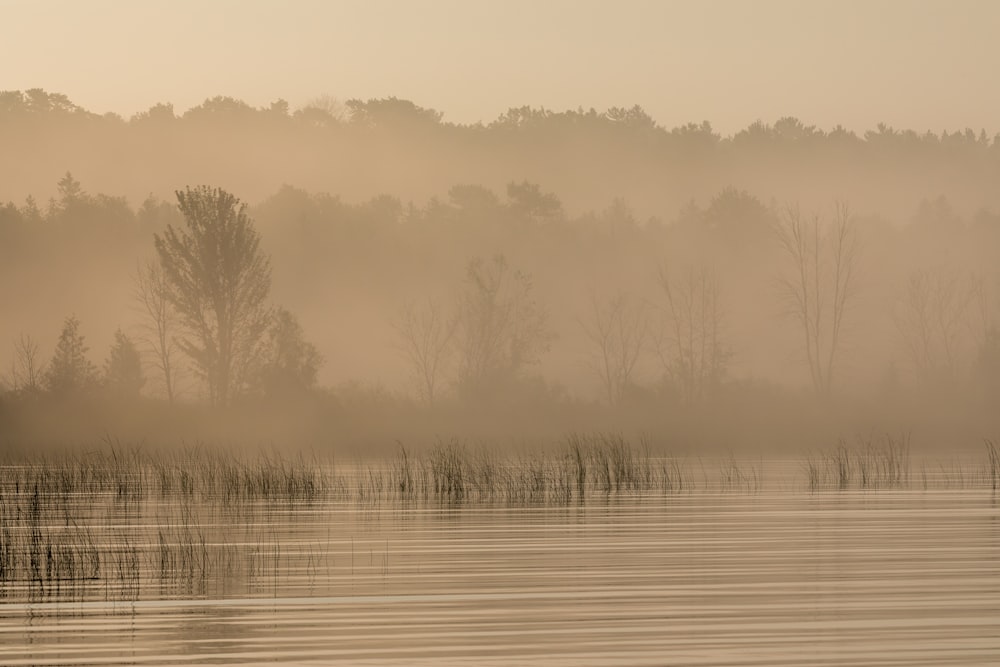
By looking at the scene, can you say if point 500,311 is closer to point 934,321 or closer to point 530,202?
point 530,202

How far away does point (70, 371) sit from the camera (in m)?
85.2

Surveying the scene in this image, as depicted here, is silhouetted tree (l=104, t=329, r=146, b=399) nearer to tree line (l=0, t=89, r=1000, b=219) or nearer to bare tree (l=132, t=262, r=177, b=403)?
bare tree (l=132, t=262, r=177, b=403)

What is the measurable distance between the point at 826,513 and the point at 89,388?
59.6m

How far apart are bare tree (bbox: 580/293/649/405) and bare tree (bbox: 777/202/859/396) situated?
10.3 m

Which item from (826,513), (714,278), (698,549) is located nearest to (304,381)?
(714,278)

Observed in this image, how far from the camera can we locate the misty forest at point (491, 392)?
55.4ft

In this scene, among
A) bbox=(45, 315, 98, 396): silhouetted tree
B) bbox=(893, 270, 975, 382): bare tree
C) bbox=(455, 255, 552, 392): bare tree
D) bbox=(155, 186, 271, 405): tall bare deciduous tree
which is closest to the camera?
bbox=(45, 315, 98, 396): silhouetted tree

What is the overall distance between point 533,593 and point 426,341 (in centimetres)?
9634

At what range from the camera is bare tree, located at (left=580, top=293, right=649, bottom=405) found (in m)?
113

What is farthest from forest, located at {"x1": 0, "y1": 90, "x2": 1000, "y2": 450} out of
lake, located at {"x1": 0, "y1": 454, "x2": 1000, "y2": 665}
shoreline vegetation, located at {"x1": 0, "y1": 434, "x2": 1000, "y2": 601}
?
lake, located at {"x1": 0, "y1": 454, "x2": 1000, "y2": 665}

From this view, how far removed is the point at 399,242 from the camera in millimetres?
136875

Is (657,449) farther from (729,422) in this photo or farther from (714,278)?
(714,278)

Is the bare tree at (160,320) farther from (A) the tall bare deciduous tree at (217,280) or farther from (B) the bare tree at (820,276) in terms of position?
(B) the bare tree at (820,276)

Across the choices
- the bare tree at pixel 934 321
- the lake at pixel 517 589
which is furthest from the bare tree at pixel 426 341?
the lake at pixel 517 589
